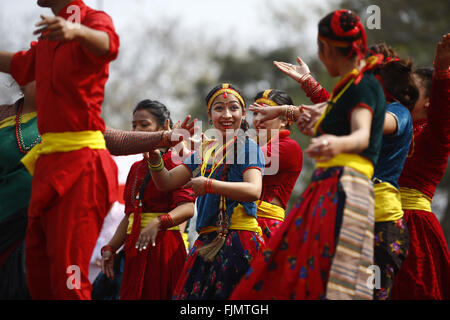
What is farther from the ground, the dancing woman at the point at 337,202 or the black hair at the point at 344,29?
the black hair at the point at 344,29

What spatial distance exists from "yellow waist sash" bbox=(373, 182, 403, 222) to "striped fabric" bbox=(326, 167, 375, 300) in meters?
0.46

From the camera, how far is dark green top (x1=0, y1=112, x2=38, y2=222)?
13.6ft

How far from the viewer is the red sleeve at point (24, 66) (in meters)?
3.86

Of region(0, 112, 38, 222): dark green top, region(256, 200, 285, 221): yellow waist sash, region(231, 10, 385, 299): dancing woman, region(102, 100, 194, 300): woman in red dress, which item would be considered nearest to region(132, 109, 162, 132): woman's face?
region(102, 100, 194, 300): woman in red dress

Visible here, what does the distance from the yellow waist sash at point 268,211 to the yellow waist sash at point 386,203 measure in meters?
1.45

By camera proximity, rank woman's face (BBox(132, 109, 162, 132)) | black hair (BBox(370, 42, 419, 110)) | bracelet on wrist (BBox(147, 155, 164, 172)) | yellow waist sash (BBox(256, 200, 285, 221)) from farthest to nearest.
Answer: woman's face (BBox(132, 109, 162, 132))
yellow waist sash (BBox(256, 200, 285, 221))
bracelet on wrist (BBox(147, 155, 164, 172))
black hair (BBox(370, 42, 419, 110))

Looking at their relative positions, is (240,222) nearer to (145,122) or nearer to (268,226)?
(268,226)

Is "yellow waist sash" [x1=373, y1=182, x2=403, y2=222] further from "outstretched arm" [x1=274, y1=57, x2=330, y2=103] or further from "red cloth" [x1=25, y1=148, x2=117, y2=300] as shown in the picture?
"red cloth" [x1=25, y1=148, x2=117, y2=300]

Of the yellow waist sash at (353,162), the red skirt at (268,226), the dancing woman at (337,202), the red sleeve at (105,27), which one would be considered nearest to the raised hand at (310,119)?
the dancing woman at (337,202)

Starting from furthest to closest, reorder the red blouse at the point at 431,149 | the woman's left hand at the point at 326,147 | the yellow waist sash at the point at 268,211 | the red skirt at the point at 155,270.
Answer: the yellow waist sash at the point at 268,211 → the red skirt at the point at 155,270 → the red blouse at the point at 431,149 → the woman's left hand at the point at 326,147

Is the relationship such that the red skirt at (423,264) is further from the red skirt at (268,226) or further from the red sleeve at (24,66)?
the red sleeve at (24,66)

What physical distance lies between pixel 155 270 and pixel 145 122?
A: 133 centimetres

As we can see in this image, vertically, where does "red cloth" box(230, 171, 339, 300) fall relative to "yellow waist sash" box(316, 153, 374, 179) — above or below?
below
